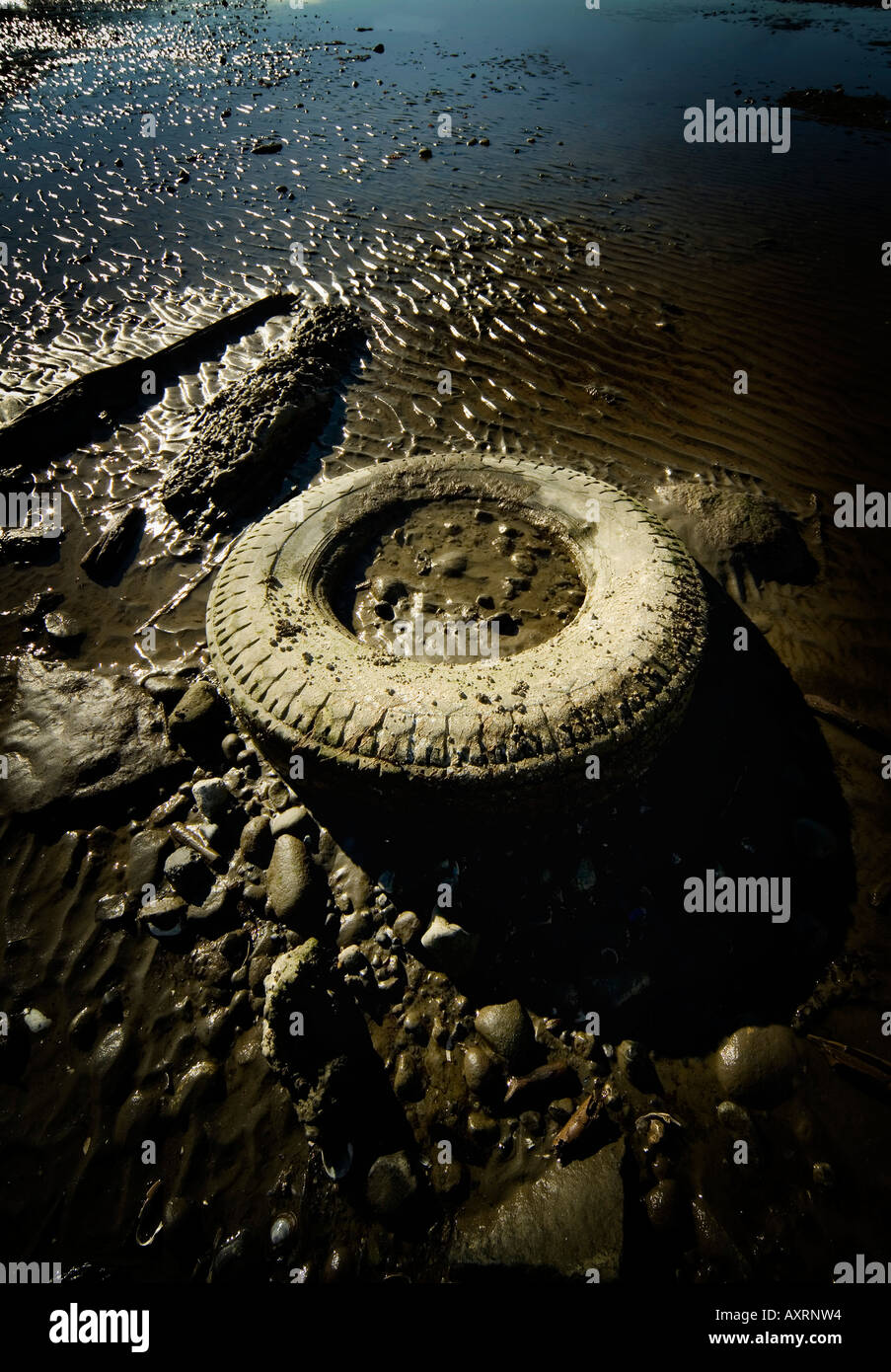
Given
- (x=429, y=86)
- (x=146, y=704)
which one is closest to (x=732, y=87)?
(x=429, y=86)

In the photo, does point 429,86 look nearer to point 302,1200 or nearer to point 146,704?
point 146,704

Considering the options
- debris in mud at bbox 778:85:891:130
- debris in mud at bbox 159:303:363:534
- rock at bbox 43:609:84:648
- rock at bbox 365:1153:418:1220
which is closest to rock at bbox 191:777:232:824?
rock at bbox 365:1153:418:1220

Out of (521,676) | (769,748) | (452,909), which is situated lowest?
(452,909)

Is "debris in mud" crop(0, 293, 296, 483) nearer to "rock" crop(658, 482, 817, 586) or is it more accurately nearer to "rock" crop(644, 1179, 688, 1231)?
"rock" crop(658, 482, 817, 586)

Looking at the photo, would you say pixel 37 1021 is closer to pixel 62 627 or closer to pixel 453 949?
pixel 453 949

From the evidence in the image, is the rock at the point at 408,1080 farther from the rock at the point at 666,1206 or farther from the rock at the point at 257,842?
the rock at the point at 257,842
